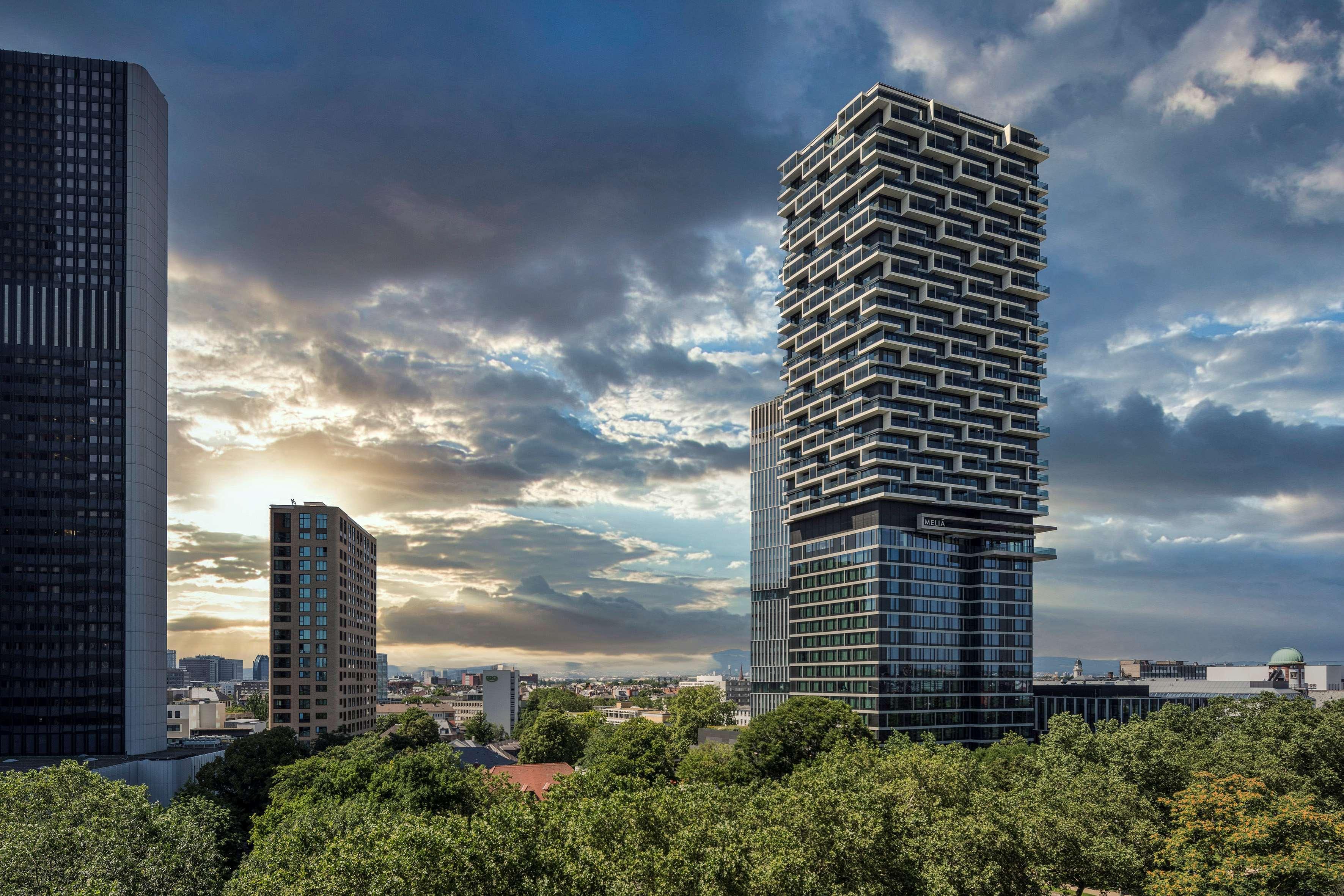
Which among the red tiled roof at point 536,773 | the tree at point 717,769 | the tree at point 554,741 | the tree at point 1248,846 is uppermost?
the tree at point 1248,846

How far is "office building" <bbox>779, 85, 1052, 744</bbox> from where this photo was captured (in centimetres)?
14138

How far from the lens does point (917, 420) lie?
146 metres

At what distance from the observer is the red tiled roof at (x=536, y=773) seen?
11075 cm

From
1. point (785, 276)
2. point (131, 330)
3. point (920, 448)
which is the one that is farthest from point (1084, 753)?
point (131, 330)

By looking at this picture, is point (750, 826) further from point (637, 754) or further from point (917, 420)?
point (917, 420)

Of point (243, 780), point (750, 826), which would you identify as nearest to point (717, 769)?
point (750, 826)

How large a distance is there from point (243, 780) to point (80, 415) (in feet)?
197

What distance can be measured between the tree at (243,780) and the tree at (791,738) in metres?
53.1

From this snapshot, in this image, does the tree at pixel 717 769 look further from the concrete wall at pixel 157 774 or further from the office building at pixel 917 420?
the concrete wall at pixel 157 774

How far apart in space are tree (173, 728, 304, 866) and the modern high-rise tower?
94.3 ft

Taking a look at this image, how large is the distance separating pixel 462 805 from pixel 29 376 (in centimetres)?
9566

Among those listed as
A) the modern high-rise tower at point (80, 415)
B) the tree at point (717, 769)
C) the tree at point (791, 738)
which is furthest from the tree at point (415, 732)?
the tree at point (791, 738)

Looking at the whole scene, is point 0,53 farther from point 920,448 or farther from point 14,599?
point 920,448

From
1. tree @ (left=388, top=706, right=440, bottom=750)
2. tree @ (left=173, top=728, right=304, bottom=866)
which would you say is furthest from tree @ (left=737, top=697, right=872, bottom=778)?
tree @ (left=388, top=706, right=440, bottom=750)
